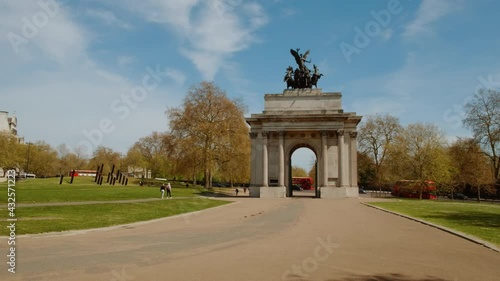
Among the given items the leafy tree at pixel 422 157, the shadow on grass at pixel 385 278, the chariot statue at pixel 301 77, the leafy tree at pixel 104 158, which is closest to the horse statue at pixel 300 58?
the chariot statue at pixel 301 77

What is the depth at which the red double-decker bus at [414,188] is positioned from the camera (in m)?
58.8

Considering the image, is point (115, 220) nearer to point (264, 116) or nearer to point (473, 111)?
point (264, 116)

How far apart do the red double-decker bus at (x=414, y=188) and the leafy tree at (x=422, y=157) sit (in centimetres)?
73

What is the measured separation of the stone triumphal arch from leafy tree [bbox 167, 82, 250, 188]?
7.25 meters

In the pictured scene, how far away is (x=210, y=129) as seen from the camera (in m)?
56.6

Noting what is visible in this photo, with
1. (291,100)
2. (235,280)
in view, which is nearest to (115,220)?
(235,280)

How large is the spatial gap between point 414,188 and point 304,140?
2317 cm

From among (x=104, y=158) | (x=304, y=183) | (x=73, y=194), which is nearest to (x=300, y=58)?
(x=73, y=194)

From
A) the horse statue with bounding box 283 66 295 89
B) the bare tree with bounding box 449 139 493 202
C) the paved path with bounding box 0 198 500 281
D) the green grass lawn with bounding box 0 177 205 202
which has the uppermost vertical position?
the horse statue with bounding box 283 66 295 89

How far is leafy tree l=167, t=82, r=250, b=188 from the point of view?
57.2 m

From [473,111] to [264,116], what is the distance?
28947 mm

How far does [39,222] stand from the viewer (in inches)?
643

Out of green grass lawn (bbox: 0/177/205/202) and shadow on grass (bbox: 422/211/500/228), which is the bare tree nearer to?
shadow on grass (bbox: 422/211/500/228)

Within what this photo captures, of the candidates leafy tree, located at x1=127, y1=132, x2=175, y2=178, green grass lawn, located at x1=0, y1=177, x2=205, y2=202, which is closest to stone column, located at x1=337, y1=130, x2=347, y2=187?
green grass lawn, located at x1=0, y1=177, x2=205, y2=202
